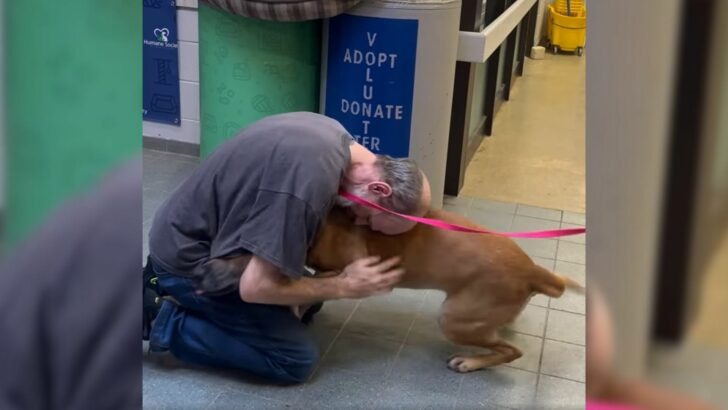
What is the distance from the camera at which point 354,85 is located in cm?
272

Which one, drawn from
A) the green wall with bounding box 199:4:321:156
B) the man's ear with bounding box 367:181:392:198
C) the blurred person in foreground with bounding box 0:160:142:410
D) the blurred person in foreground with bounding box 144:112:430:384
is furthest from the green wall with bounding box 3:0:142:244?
the green wall with bounding box 199:4:321:156

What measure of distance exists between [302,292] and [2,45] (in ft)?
5.15

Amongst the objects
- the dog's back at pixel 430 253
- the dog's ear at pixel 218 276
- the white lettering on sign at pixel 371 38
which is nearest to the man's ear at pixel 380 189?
the dog's back at pixel 430 253

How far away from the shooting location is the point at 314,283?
1.89 metres

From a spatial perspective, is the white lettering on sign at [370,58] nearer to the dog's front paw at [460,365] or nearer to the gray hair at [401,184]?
the gray hair at [401,184]

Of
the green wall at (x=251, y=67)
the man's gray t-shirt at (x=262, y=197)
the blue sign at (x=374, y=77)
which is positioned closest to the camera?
the man's gray t-shirt at (x=262, y=197)

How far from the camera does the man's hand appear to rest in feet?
6.32

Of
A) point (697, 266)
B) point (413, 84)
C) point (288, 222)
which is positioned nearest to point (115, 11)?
point (697, 266)

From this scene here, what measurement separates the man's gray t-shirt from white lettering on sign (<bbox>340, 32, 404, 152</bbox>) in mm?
838

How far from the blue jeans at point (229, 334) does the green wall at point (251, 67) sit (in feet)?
3.34

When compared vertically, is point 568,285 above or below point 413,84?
below

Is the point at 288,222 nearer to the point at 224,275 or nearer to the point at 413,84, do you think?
the point at 224,275

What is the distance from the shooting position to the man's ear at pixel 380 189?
182 centimetres

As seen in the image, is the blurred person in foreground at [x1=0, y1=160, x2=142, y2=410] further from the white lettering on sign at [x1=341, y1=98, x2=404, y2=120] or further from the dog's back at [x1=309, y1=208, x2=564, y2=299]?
the white lettering on sign at [x1=341, y1=98, x2=404, y2=120]
